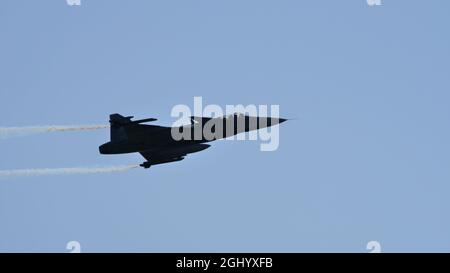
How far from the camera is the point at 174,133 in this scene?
234ft

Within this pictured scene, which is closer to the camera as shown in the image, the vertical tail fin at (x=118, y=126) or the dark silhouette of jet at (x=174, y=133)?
the dark silhouette of jet at (x=174, y=133)

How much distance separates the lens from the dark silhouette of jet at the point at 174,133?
70.1 meters

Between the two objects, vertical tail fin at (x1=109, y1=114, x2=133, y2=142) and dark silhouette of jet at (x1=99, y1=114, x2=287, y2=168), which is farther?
vertical tail fin at (x1=109, y1=114, x2=133, y2=142)

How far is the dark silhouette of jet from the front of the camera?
70.1 metres

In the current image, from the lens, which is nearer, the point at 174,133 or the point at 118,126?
the point at 174,133

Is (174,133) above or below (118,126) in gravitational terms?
below
